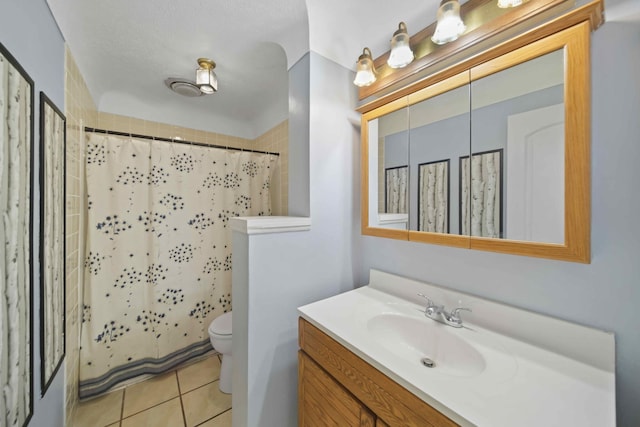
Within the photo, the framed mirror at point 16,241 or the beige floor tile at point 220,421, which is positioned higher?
the framed mirror at point 16,241

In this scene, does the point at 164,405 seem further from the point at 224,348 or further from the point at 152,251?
the point at 152,251

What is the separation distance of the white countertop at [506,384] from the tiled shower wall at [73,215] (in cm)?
148

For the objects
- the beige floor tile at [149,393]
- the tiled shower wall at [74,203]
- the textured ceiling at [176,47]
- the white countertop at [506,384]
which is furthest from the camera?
the beige floor tile at [149,393]

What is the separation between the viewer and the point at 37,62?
0.87m

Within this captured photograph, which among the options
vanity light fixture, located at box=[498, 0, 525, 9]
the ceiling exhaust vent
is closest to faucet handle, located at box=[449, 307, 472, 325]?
vanity light fixture, located at box=[498, 0, 525, 9]

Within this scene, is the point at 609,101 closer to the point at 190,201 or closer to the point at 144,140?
the point at 190,201

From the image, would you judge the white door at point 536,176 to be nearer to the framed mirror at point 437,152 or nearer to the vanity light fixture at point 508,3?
the framed mirror at point 437,152

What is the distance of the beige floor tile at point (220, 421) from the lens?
138 cm

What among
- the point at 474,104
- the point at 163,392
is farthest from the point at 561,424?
the point at 163,392

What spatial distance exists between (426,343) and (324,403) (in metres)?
0.47

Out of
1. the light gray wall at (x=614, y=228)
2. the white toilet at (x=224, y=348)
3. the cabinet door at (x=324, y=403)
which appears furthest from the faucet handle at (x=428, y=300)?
the white toilet at (x=224, y=348)

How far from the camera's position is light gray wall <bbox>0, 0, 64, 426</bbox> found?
722mm

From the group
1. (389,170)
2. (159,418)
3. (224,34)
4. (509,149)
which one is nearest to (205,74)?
(224,34)

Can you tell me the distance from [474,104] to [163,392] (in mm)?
2502
